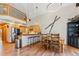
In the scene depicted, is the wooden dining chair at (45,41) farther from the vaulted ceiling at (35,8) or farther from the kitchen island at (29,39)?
the vaulted ceiling at (35,8)

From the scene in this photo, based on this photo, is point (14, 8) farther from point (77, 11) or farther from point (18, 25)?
point (77, 11)

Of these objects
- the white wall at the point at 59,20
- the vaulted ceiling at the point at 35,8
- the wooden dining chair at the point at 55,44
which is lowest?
the wooden dining chair at the point at 55,44

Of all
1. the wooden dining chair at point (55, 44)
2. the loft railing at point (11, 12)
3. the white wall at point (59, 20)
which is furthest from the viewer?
the wooden dining chair at point (55, 44)

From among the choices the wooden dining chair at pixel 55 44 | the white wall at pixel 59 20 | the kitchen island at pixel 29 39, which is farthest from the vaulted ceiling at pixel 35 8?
the wooden dining chair at pixel 55 44

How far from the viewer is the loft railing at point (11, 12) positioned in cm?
662

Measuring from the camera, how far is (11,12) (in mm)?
6953

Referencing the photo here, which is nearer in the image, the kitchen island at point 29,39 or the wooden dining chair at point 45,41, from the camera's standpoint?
the wooden dining chair at point 45,41

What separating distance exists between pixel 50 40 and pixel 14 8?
2130 mm

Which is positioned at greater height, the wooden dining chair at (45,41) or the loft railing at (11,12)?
the loft railing at (11,12)

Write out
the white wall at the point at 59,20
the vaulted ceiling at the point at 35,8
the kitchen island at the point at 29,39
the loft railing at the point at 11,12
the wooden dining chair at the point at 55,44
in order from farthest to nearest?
1. the kitchen island at the point at 29,39
2. the wooden dining chair at the point at 55,44
3. the loft railing at the point at 11,12
4. the white wall at the point at 59,20
5. the vaulted ceiling at the point at 35,8

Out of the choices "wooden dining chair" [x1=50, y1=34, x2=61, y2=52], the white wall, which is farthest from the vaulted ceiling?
"wooden dining chair" [x1=50, y1=34, x2=61, y2=52]

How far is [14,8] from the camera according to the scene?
6578 mm

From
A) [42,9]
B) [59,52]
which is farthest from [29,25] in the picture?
[59,52]

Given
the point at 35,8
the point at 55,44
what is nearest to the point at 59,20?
the point at 35,8
